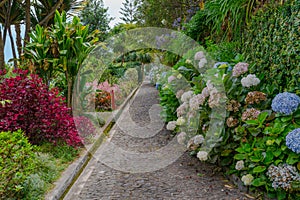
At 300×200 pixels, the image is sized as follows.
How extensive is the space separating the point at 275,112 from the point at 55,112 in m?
2.80

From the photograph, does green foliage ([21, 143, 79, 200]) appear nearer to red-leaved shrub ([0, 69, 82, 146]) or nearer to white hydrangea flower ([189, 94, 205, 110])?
red-leaved shrub ([0, 69, 82, 146])

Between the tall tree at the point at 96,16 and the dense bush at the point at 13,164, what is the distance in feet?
54.5

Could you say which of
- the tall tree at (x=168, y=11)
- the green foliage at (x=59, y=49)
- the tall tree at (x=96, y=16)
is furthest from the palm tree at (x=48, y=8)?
the tall tree at (x=96, y=16)

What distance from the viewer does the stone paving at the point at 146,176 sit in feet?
9.80

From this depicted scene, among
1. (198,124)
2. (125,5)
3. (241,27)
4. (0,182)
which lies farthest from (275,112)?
(125,5)

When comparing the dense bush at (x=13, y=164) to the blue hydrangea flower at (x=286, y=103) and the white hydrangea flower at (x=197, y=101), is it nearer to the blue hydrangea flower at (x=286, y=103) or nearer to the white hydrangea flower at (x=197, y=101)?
the white hydrangea flower at (x=197, y=101)

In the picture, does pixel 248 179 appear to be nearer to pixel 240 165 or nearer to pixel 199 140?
pixel 240 165

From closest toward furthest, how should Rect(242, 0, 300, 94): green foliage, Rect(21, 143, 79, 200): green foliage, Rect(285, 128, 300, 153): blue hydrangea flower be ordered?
Rect(285, 128, 300, 153): blue hydrangea flower
Rect(21, 143, 79, 200): green foliage
Rect(242, 0, 300, 94): green foliage

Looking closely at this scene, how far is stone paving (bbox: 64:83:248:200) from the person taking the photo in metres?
2.99

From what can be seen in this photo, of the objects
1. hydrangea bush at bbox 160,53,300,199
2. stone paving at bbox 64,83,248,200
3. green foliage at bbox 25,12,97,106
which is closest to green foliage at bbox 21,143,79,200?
stone paving at bbox 64,83,248,200

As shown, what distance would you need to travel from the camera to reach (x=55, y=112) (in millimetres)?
4184

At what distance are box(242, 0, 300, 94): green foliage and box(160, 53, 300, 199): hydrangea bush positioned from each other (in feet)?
0.70

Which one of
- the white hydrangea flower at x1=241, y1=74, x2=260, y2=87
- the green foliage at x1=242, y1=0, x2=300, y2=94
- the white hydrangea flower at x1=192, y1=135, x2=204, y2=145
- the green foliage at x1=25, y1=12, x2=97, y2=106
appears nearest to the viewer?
the green foliage at x1=242, y1=0, x2=300, y2=94

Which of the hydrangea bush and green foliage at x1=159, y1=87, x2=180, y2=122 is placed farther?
green foliage at x1=159, y1=87, x2=180, y2=122
